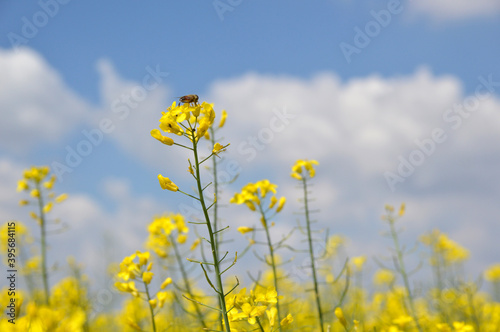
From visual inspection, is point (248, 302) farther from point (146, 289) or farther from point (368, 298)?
point (368, 298)

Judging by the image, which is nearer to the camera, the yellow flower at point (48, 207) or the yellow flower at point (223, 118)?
the yellow flower at point (223, 118)

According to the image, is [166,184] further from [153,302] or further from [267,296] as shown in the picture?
[153,302]

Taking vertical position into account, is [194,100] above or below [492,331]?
above

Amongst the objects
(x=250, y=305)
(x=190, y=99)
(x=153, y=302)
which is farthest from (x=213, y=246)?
(x=153, y=302)

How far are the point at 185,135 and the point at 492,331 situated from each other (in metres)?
6.09

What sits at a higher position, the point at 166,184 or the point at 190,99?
the point at 190,99

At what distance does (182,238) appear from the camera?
430 cm

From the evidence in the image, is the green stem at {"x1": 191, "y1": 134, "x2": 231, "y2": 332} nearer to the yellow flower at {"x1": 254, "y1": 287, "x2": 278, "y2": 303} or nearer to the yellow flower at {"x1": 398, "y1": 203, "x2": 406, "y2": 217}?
the yellow flower at {"x1": 254, "y1": 287, "x2": 278, "y2": 303}

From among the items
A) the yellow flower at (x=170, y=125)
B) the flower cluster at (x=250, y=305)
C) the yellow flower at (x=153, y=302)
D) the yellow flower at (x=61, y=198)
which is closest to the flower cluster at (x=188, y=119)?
the yellow flower at (x=170, y=125)

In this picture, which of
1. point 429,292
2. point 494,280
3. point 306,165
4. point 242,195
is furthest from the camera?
point 494,280

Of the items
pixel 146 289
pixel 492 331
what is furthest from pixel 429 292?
pixel 146 289

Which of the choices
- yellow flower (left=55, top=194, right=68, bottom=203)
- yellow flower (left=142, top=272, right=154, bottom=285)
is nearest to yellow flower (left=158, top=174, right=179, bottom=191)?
yellow flower (left=142, top=272, right=154, bottom=285)

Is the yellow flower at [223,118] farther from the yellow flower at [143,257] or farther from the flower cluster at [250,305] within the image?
the flower cluster at [250,305]

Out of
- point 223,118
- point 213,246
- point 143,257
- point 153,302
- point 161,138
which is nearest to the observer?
point 213,246
